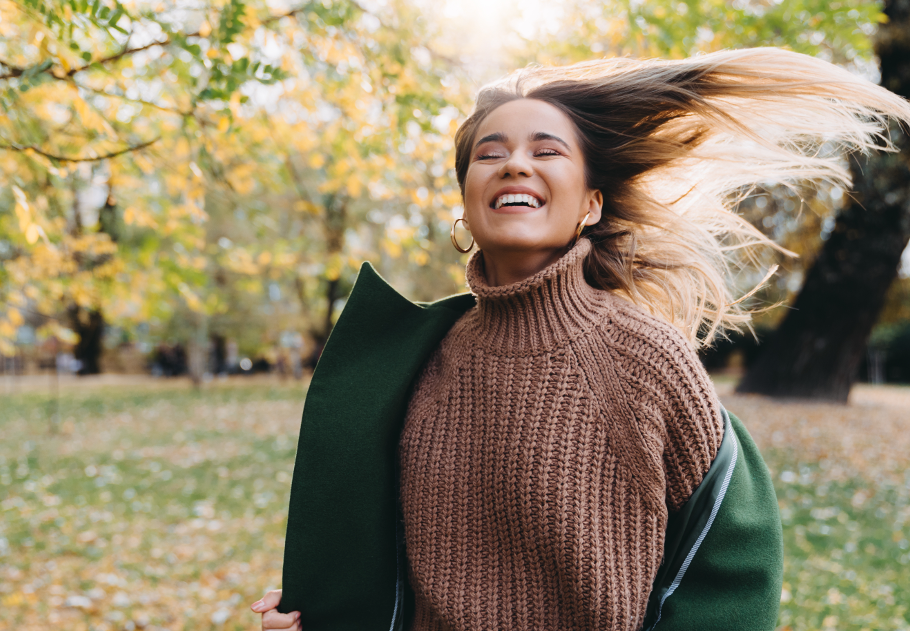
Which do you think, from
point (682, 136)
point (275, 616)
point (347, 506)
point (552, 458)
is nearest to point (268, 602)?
point (275, 616)

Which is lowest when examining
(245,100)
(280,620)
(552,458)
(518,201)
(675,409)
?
(280,620)

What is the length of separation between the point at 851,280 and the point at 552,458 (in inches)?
391

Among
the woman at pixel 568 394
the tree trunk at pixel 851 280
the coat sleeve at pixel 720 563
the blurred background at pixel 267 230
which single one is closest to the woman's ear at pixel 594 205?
the woman at pixel 568 394

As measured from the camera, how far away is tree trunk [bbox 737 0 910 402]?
8625mm

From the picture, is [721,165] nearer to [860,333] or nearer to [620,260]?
[620,260]

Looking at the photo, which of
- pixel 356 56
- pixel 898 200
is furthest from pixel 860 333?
pixel 356 56

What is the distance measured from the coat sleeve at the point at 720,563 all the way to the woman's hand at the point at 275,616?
0.95 m

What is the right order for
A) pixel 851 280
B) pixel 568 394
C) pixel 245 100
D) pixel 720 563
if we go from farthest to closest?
pixel 851 280 < pixel 245 100 < pixel 568 394 < pixel 720 563

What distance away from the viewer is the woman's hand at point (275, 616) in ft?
5.69

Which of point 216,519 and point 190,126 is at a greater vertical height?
point 190,126

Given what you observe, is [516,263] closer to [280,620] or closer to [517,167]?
[517,167]

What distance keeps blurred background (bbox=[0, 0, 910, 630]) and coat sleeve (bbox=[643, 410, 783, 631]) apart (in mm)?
1137

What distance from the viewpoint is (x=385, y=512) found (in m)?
1.78

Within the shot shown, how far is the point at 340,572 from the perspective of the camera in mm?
1754
